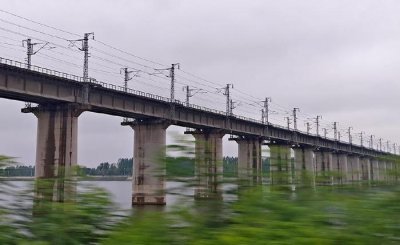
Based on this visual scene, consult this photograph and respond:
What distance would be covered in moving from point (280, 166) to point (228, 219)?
2.49ft

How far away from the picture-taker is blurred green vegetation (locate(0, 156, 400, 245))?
318 centimetres

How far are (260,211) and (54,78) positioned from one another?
4948 centimetres

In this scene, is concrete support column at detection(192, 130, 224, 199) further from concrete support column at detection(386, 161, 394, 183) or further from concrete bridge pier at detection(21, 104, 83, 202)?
concrete bridge pier at detection(21, 104, 83, 202)

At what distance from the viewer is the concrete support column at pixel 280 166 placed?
160 inches

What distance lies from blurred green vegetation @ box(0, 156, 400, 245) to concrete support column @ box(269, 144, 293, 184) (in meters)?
0.09

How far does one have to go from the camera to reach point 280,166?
4.17 m

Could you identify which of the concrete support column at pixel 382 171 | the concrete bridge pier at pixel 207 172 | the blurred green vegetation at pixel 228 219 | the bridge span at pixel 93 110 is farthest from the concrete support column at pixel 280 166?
the bridge span at pixel 93 110

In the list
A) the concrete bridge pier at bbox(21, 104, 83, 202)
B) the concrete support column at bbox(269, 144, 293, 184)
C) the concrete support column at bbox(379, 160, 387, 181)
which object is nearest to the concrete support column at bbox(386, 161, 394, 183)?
the concrete support column at bbox(379, 160, 387, 181)

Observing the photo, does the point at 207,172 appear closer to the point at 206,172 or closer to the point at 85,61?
the point at 206,172

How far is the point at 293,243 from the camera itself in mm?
2963

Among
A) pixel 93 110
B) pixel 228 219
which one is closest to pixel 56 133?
pixel 93 110

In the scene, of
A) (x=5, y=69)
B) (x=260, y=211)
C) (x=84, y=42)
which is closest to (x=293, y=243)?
(x=260, y=211)

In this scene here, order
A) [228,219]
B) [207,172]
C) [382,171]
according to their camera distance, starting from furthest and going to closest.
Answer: [382,171]
[207,172]
[228,219]

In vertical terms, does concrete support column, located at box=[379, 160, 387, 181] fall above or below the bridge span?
below
